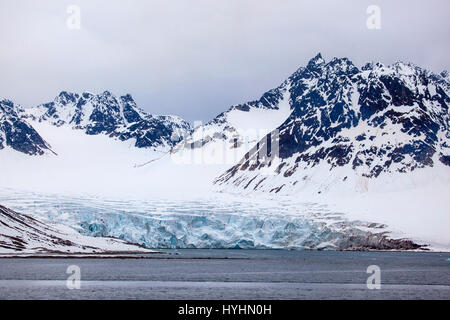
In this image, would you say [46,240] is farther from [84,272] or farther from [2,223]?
[84,272]

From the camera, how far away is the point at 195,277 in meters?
113

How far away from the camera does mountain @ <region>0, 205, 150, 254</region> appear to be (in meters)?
165

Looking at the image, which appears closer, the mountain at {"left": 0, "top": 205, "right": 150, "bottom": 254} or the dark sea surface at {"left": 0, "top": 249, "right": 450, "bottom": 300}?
the dark sea surface at {"left": 0, "top": 249, "right": 450, "bottom": 300}

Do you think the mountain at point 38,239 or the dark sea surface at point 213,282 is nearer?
the dark sea surface at point 213,282

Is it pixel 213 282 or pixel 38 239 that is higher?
pixel 38 239

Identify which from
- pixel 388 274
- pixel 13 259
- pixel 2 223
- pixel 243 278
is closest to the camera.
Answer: pixel 243 278

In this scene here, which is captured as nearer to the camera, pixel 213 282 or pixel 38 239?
pixel 213 282

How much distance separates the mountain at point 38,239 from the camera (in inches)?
6486

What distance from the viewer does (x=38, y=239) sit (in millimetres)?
174875
